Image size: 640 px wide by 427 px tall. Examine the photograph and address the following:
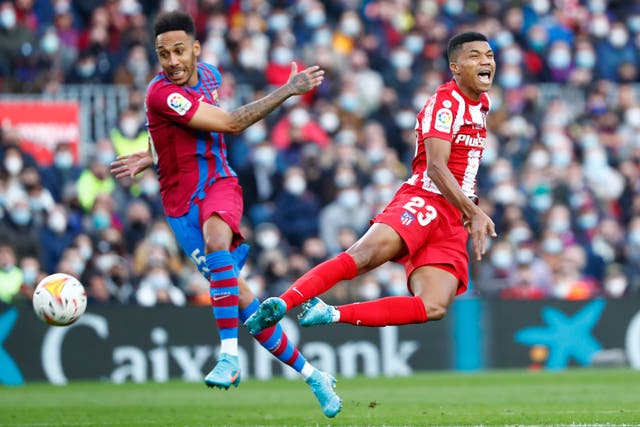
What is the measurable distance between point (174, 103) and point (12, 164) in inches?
301

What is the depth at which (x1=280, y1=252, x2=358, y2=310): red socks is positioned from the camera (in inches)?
345

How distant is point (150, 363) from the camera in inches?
627

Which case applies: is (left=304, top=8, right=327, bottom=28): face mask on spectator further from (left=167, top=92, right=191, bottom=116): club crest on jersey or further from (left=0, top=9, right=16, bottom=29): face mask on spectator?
(left=167, top=92, right=191, bottom=116): club crest on jersey

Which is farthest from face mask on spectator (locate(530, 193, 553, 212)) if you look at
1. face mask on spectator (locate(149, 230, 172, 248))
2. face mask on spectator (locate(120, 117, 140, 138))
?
face mask on spectator (locate(120, 117, 140, 138))

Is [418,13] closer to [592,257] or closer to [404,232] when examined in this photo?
[592,257]

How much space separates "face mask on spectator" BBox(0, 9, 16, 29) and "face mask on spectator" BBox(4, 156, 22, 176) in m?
2.81

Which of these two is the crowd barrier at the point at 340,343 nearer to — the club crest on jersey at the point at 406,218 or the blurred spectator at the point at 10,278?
the blurred spectator at the point at 10,278

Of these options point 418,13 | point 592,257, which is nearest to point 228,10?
point 418,13

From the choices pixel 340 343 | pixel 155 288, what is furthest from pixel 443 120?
pixel 155 288

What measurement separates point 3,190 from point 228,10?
5.72 m

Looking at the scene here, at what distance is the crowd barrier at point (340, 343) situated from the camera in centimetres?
1559

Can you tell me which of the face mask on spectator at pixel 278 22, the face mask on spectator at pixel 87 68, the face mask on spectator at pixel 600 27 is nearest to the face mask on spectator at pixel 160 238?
the face mask on spectator at pixel 87 68

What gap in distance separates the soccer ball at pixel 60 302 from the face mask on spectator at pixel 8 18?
30.7 feet

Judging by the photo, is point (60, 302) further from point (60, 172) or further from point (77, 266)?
point (60, 172)
